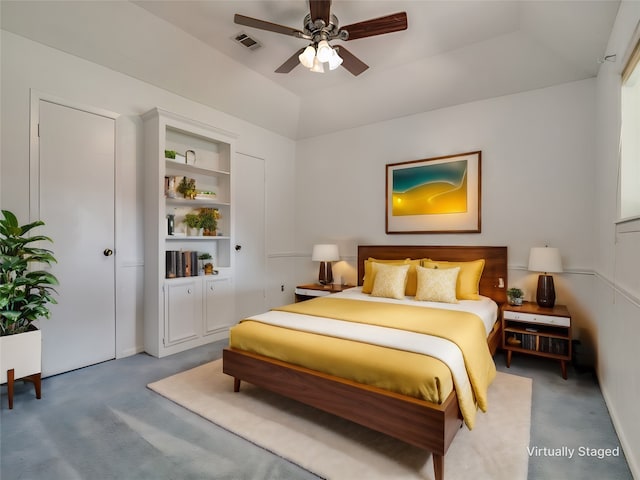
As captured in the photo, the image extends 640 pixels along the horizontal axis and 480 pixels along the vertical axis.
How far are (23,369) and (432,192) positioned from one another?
4241 mm

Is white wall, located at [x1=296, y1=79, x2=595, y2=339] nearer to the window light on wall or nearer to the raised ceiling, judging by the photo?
the raised ceiling

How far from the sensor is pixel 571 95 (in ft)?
10.6

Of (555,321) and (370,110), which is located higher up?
(370,110)

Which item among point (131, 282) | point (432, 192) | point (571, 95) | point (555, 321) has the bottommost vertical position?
point (555, 321)

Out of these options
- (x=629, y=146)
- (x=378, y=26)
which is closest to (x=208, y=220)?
(x=378, y=26)

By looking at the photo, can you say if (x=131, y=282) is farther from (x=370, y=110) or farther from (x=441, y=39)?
(x=441, y=39)

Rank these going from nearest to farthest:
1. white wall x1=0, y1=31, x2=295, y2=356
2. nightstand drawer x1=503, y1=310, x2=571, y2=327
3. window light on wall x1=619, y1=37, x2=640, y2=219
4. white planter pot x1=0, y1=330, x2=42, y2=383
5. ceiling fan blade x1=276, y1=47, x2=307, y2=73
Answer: window light on wall x1=619, y1=37, x2=640, y2=219
white planter pot x1=0, y1=330, x2=42, y2=383
white wall x1=0, y1=31, x2=295, y2=356
ceiling fan blade x1=276, y1=47, x2=307, y2=73
nightstand drawer x1=503, y1=310, x2=571, y2=327

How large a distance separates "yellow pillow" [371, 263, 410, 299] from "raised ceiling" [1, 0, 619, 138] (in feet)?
7.02

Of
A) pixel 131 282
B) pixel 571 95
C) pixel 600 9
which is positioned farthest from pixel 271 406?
pixel 571 95

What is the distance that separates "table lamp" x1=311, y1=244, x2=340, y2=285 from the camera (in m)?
4.47


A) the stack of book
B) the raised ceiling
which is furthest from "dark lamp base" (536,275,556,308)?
the stack of book

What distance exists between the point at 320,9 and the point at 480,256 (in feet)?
9.63

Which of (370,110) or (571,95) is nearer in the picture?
(571,95)

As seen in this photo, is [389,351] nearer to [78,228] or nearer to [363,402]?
[363,402]
